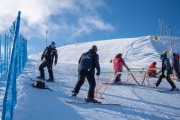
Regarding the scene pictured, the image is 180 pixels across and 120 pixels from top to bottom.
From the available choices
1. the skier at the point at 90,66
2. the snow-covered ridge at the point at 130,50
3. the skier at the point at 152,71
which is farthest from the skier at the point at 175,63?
the snow-covered ridge at the point at 130,50

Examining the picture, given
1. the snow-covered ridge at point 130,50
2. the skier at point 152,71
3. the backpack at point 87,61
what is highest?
the snow-covered ridge at point 130,50

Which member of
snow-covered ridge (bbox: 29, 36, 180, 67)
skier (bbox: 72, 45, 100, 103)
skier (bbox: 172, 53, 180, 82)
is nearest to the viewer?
skier (bbox: 72, 45, 100, 103)

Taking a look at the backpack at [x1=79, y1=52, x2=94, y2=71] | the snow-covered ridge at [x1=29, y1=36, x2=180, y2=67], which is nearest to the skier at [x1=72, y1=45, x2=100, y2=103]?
the backpack at [x1=79, y1=52, x2=94, y2=71]

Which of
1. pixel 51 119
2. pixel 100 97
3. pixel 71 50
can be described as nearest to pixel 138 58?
pixel 71 50

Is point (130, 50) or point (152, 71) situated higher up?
point (130, 50)

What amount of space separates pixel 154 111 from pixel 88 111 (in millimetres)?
2183

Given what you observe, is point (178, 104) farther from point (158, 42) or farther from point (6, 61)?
point (158, 42)

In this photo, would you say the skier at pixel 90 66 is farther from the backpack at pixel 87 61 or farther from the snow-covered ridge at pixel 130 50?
the snow-covered ridge at pixel 130 50

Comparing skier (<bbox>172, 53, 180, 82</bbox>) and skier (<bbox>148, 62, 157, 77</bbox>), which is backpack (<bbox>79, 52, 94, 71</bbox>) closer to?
skier (<bbox>172, 53, 180, 82</bbox>)

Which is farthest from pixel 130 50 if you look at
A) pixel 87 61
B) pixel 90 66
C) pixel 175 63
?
pixel 87 61

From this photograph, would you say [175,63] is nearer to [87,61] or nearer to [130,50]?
[87,61]

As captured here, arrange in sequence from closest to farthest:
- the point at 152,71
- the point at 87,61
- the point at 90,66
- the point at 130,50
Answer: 1. the point at 87,61
2. the point at 90,66
3. the point at 152,71
4. the point at 130,50

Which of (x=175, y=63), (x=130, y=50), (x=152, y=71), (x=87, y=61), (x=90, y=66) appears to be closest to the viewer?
(x=87, y=61)

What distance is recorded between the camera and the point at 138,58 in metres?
60.8
